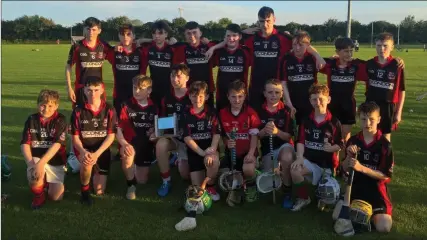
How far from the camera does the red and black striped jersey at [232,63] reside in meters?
5.54

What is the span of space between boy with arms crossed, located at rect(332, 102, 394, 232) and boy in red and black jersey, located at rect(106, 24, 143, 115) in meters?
3.19

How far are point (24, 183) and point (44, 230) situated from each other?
1394 millimetres

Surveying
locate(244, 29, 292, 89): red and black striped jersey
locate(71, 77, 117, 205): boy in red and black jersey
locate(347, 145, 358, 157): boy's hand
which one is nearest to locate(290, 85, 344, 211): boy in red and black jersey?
locate(347, 145, 358, 157): boy's hand

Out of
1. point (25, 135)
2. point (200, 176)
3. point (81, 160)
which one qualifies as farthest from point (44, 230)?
point (200, 176)

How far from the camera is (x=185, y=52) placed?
5703 millimetres

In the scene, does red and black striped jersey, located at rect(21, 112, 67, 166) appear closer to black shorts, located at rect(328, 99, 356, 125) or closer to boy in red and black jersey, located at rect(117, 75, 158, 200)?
boy in red and black jersey, located at rect(117, 75, 158, 200)

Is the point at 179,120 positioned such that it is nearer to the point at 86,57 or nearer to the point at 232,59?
the point at 232,59

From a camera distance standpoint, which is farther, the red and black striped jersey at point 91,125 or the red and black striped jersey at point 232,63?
the red and black striped jersey at point 232,63

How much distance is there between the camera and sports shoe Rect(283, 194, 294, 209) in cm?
421

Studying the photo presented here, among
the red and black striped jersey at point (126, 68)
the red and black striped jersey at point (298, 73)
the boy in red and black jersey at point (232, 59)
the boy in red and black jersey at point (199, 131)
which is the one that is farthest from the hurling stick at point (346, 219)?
the red and black striped jersey at point (126, 68)

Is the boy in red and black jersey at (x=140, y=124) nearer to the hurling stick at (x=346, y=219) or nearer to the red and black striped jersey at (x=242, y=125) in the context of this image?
the red and black striped jersey at (x=242, y=125)

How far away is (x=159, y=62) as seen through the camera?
5727 millimetres

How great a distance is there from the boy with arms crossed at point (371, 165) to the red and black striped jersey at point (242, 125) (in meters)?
1.11

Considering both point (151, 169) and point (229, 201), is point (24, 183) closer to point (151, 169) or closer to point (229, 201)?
point (151, 169)
